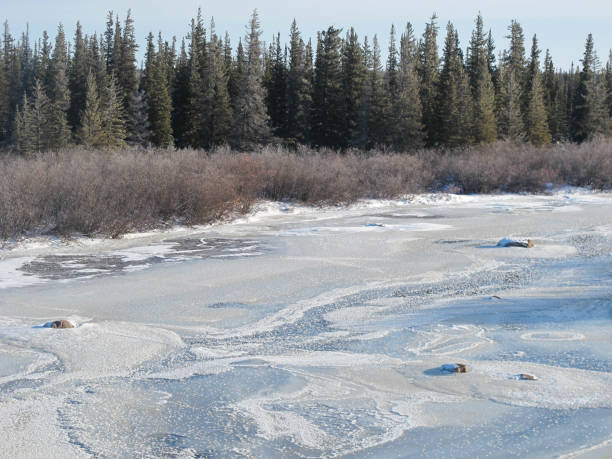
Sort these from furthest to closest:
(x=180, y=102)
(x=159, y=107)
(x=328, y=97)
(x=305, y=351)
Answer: (x=180, y=102)
(x=159, y=107)
(x=328, y=97)
(x=305, y=351)

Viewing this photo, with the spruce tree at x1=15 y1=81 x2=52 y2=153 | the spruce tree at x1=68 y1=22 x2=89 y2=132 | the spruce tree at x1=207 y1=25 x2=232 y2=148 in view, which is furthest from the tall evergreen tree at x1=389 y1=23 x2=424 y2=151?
the spruce tree at x1=68 y1=22 x2=89 y2=132

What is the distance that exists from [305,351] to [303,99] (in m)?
45.7

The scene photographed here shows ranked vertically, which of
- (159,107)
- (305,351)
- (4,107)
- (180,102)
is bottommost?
(305,351)

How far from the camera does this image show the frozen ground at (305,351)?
4.58 metres

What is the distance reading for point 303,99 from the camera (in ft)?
167

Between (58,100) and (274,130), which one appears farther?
(58,100)

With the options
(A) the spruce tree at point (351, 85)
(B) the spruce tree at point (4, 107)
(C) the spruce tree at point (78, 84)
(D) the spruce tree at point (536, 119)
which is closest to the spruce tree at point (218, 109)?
(A) the spruce tree at point (351, 85)

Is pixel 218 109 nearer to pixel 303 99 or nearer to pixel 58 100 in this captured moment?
pixel 303 99

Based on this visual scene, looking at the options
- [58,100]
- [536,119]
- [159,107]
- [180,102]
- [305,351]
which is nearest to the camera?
[305,351]

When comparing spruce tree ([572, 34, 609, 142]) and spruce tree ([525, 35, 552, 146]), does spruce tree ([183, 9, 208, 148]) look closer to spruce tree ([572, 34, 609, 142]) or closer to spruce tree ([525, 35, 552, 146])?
spruce tree ([525, 35, 552, 146])

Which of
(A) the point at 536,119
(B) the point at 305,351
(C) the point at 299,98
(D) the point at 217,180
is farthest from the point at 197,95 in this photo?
(B) the point at 305,351

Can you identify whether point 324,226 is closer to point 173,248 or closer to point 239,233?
point 239,233

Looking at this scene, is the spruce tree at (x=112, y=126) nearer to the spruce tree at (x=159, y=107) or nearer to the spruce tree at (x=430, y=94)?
the spruce tree at (x=159, y=107)

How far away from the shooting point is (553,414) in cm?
492
